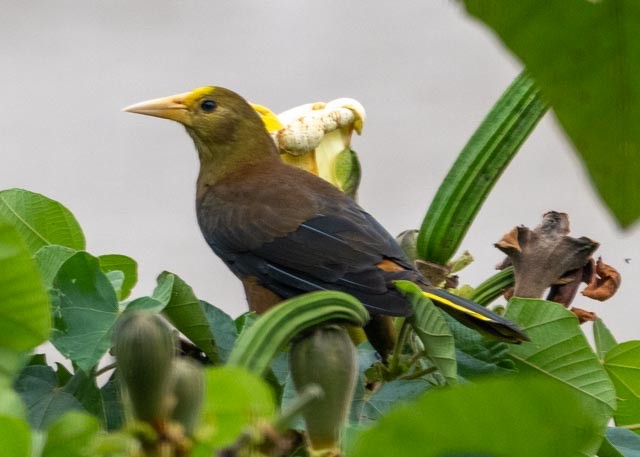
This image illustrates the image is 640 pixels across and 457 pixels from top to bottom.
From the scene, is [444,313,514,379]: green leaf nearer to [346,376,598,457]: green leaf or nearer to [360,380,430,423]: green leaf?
[360,380,430,423]: green leaf

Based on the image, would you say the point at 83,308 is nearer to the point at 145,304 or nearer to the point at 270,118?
the point at 145,304

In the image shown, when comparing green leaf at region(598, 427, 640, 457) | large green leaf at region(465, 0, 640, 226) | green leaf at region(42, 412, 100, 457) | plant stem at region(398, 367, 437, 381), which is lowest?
green leaf at region(598, 427, 640, 457)

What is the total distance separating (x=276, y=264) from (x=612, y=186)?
35.7 inches

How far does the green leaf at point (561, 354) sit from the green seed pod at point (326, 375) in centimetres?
28

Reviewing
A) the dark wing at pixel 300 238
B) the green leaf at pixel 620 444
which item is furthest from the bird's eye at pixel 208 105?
the green leaf at pixel 620 444

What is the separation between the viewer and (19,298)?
20 cm

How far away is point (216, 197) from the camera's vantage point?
1.22 m

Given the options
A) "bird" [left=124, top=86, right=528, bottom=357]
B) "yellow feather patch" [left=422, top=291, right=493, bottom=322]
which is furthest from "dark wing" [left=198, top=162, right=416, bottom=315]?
"yellow feather patch" [left=422, top=291, right=493, bottom=322]

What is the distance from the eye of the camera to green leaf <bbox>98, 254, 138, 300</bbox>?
532 millimetres

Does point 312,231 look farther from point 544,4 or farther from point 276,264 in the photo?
point 544,4

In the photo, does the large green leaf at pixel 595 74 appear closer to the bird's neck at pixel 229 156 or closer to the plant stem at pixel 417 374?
the plant stem at pixel 417 374

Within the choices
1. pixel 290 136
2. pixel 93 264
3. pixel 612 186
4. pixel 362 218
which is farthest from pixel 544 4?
pixel 362 218

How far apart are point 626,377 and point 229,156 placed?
82cm

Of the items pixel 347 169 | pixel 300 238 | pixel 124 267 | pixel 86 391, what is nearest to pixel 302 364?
pixel 86 391
